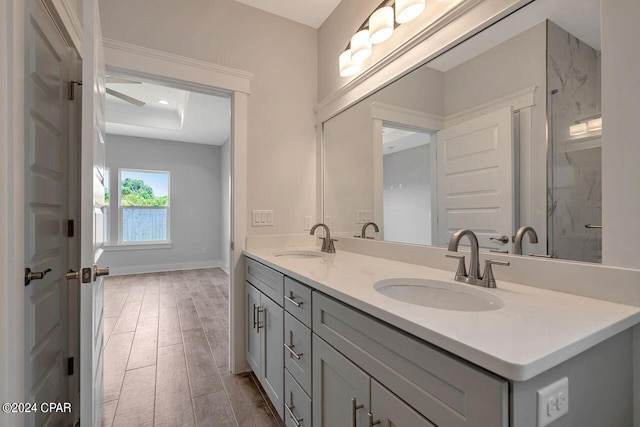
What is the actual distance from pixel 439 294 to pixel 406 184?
726 mm

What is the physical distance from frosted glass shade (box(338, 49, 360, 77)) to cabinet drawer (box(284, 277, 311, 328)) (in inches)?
57.3

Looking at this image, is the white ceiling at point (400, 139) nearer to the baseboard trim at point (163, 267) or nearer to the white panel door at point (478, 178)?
the white panel door at point (478, 178)

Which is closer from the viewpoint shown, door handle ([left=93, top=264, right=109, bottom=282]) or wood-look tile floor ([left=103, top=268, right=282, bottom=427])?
door handle ([left=93, top=264, right=109, bottom=282])

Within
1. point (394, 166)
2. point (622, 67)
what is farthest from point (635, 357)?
point (394, 166)

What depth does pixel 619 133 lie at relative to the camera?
2.71ft

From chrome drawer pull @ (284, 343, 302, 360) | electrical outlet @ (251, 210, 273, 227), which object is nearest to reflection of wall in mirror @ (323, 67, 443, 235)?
electrical outlet @ (251, 210, 273, 227)

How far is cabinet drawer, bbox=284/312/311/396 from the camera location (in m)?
1.21

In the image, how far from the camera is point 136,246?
5.34m

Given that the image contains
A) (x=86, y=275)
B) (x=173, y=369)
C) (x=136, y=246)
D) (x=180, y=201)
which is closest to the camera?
(x=86, y=275)

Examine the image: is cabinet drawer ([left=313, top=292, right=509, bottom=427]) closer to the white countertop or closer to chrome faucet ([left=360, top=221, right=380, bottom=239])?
the white countertop

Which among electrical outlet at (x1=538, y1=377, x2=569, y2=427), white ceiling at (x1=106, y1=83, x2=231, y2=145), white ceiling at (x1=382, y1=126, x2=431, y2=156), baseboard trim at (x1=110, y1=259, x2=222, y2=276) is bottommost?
baseboard trim at (x1=110, y1=259, x2=222, y2=276)

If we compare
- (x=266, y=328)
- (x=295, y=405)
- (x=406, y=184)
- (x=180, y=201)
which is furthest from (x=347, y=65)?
(x=180, y=201)

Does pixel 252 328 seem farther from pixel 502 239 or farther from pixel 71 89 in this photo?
pixel 71 89

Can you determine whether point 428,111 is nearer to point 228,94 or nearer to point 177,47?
point 228,94
